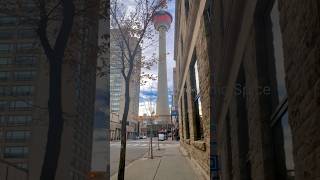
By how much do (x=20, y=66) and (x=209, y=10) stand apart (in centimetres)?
804

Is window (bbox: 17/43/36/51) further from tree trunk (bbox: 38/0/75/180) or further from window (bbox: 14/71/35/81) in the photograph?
window (bbox: 14/71/35/81)

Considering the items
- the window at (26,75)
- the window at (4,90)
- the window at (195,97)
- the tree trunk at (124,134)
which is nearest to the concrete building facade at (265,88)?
the tree trunk at (124,134)

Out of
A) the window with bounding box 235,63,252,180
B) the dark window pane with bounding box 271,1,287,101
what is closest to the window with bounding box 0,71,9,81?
the dark window pane with bounding box 271,1,287,101

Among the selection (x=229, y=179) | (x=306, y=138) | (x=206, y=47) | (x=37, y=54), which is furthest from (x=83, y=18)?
(x=206, y=47)

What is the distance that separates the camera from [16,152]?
633 cm

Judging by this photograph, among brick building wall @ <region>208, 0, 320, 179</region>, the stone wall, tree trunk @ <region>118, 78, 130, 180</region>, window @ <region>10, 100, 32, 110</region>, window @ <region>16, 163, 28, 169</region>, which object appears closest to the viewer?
the stone wall

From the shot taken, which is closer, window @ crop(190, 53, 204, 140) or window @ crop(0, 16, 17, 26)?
window @ crop(0, 16, 17, 26)

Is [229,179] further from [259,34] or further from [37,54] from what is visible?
[37,54]

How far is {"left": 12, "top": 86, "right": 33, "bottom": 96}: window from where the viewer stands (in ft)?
21.6

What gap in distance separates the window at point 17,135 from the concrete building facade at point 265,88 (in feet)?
11.3

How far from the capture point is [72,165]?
666 cm

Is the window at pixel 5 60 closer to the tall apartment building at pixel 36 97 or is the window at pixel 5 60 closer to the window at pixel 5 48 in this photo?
the tall apartment building at pixel 36 97

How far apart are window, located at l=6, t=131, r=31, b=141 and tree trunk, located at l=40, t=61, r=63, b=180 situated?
0.99ft

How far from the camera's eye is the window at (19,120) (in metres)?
6.39
